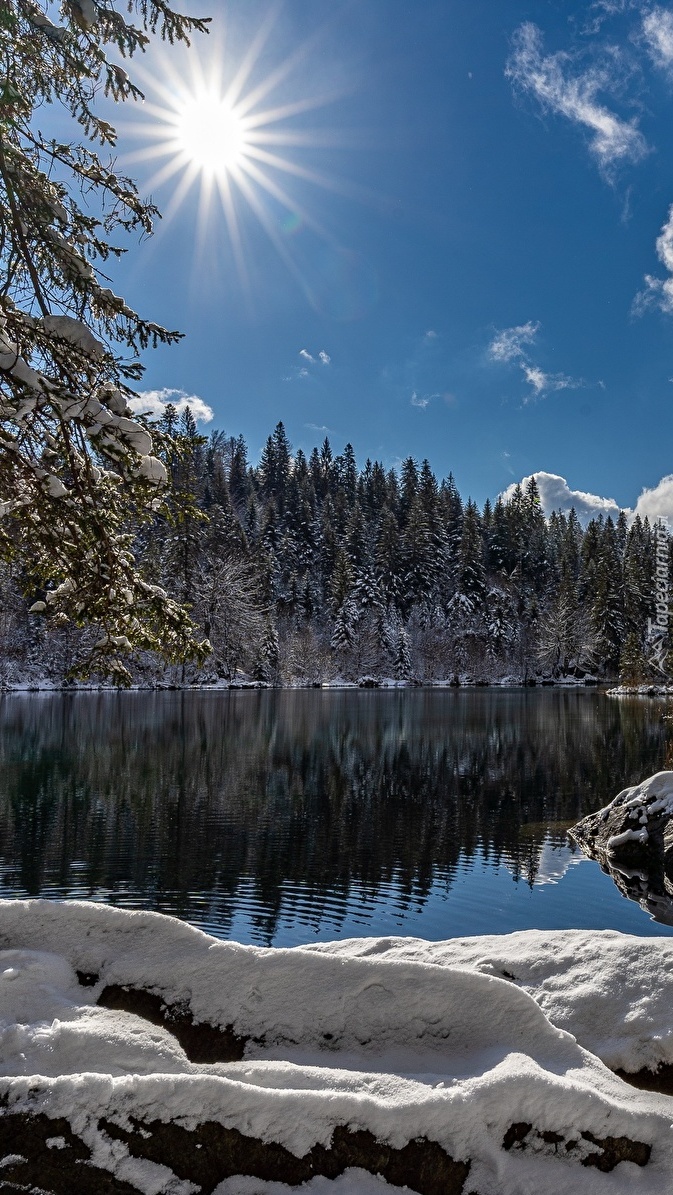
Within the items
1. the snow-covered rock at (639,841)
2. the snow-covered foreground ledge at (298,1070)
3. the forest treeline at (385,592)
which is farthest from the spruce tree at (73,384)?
the forest treeline at (385,592)

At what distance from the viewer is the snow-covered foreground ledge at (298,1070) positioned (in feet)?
10.8

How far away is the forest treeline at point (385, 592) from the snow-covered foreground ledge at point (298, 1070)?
2373 inches

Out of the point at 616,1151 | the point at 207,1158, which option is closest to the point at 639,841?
the point at 616,1151

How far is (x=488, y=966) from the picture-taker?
515cm

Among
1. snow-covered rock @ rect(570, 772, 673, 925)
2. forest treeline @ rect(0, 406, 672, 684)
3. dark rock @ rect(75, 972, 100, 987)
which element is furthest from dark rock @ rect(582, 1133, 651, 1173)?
forest treeline @ rect(0, 406, 672, 684)

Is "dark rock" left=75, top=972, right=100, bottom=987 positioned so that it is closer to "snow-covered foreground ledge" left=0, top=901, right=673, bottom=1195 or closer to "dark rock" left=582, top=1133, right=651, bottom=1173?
"snow-covered foreground ledge" left=0, top=901, right=673, bottom=1195

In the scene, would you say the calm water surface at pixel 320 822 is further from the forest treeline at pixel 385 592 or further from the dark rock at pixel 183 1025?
the forest treeline at pixel 385 592

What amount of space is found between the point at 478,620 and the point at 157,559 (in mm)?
48960

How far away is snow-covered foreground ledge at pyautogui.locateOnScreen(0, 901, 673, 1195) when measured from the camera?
3.28 metres

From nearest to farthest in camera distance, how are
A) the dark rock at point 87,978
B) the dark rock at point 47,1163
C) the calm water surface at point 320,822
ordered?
the dark rock at point 47,1163 < the dark rock at point 87,978 < the calm water surface at point 320,822

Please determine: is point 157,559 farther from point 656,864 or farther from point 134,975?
point 134,975

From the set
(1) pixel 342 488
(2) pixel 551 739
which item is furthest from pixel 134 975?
(1) pixel 342 488

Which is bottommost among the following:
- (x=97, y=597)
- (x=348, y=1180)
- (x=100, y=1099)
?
(x=348, y=1180)

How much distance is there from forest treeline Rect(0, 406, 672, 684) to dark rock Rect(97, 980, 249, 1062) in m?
60.3
